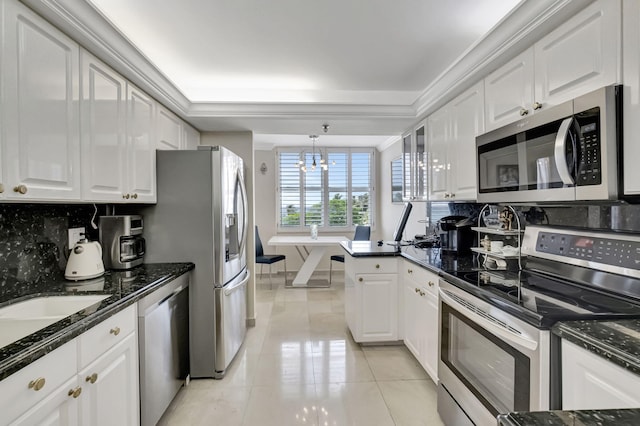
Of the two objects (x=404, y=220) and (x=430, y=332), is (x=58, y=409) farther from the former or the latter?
(x=404, y=220)

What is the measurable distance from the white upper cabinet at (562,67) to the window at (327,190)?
4.21 meters

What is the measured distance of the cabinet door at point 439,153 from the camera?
2.52 metres

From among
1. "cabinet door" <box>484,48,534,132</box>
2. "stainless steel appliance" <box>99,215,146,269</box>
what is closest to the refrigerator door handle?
"stainless steel appliance" <box>99,215,146,269</box>

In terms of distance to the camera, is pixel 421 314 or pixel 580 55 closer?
pixel 580 55

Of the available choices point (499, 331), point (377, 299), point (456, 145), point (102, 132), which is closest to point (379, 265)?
point (377, 299)

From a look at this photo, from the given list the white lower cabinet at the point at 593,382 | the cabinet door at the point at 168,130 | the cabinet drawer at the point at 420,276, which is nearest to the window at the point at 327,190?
the cabinet door at the point at 168,130

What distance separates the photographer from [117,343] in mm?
1466

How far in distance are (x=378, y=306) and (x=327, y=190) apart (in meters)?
3.53

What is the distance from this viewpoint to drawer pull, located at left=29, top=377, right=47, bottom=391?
3.17 ft

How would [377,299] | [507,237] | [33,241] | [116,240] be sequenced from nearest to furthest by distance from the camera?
[33,241]
[116,240]
[507,237]
[377,299]

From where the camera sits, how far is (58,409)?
3.57ft

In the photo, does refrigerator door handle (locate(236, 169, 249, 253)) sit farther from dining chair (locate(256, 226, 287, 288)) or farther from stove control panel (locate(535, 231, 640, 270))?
stove control panel (locate(535, 231, 640, 270))

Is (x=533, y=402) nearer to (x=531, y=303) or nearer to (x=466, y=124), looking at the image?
(x=531, y=303)

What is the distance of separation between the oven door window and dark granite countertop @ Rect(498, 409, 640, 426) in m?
0.70
